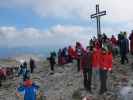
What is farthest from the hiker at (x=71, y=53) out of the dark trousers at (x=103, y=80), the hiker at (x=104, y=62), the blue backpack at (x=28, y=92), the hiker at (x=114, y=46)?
the blue backpack at (x=28, y=92)

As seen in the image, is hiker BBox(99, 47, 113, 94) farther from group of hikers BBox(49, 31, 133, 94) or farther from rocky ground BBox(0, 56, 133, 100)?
rocky ground BBox(0, 56, 133, 100)

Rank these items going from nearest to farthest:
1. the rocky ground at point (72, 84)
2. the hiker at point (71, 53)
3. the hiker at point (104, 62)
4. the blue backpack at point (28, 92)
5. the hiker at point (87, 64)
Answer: the blue backpack at point (28, 92) < the hiker at point (104, 62) < the hiker at point (87, 64) < the rocky ground at point (72, 84) < the hiker at point (71, 53)

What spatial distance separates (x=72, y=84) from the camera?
34.2 meters

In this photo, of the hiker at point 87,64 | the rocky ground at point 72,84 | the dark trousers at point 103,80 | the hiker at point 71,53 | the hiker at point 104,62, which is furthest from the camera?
the hiker at point 71,53

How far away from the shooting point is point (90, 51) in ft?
95.8

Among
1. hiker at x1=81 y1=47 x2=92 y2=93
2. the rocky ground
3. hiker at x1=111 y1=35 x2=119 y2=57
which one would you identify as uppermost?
hiker at x1=111 y1=35 x2=119 y2=57

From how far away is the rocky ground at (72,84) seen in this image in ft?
96.1

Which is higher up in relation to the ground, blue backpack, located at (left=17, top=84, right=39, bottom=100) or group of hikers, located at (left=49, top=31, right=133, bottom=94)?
group of hikers, located at (left=49, top=31, right=133, bottom=94)

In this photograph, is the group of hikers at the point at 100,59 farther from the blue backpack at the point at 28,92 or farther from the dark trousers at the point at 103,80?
the blue backpack at the point at 28,92

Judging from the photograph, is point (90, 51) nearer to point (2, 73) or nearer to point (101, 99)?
point (101, 99)

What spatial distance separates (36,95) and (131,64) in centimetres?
1119

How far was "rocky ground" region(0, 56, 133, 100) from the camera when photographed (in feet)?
96.1

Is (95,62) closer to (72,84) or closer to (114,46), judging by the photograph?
(72,84)

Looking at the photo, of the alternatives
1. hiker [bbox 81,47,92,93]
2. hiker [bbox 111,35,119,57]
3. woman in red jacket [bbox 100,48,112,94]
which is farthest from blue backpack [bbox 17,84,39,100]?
hiker [bbox 111,35,119,57]
